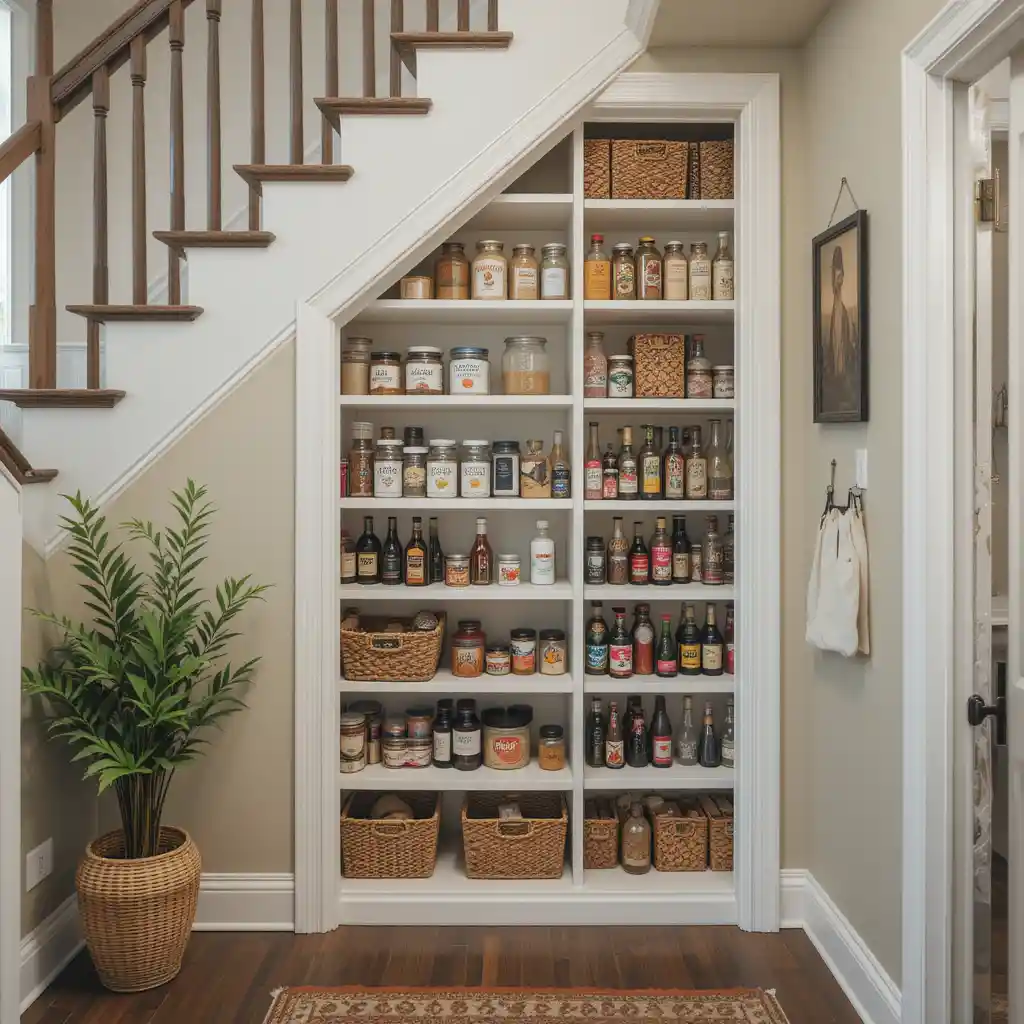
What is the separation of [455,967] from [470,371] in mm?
1661

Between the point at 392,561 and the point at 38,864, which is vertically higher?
the point at 392,561

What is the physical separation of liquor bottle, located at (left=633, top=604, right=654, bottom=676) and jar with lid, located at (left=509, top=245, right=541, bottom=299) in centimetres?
102

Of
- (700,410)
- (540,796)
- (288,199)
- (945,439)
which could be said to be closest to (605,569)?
(700,410)

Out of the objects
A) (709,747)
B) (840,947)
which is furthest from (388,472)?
(840,947)

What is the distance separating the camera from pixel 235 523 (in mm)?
2529

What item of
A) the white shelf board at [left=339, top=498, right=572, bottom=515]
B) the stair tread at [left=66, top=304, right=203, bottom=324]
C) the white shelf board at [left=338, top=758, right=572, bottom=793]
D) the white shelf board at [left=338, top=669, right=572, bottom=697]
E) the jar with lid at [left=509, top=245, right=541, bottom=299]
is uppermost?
the jar with lid at [left=509, top=245, right=541, bottom=299]

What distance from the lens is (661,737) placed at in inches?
109

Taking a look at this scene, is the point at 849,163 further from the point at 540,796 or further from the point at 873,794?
the point at 540,796

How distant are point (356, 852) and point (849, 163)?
7.59 ft

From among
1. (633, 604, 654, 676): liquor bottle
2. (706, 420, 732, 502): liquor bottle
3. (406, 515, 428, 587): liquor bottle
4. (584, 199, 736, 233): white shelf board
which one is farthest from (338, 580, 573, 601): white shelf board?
(584, 199, 736, 233): white shelf board

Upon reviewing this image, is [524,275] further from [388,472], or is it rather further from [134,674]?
[134,674]

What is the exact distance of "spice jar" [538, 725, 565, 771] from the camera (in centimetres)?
273

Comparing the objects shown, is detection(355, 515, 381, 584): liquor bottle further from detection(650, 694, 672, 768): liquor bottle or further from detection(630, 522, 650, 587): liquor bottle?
detection(650, 694, 672, 768): liquor bottle

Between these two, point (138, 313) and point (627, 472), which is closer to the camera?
point (138, 313)
